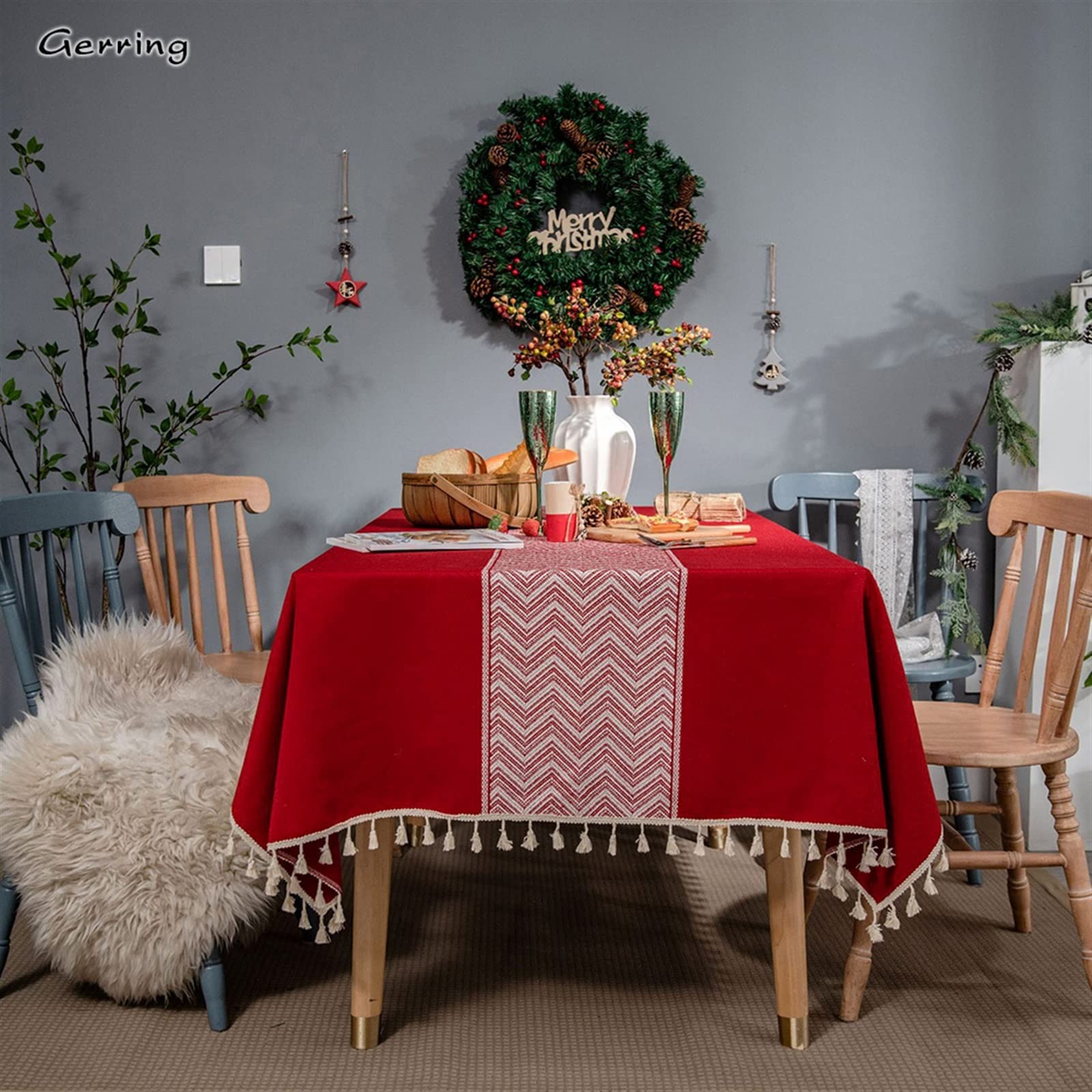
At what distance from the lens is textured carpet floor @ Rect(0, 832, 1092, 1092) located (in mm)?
1617

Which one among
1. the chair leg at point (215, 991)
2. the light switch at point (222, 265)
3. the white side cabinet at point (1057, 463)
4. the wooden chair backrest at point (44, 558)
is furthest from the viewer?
the light switch at point (222, 265)

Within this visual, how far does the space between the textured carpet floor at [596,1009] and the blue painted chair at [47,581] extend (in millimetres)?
108

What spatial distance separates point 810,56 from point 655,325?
2.76 feet

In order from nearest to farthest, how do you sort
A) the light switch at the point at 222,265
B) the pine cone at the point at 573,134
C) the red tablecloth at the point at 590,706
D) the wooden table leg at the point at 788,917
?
the red tablecloth at the point at 590,706
the wooden table leg at the point at 788,917
the pine cone at the point at 573,134
the light switch at the point at 222,265

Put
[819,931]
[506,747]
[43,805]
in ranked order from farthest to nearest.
Result: [819,931] → [43,805] → [506,747]

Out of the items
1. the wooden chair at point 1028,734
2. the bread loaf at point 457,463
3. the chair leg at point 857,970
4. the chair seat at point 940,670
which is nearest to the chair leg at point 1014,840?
the wooden chair at point 1028,734

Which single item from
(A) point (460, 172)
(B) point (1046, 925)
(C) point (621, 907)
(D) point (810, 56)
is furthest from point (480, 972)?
(D) point (810, 56)

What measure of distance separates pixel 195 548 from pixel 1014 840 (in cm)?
184

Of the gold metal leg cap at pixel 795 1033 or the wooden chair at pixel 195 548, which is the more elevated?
the wooden chair at pixel 195 548

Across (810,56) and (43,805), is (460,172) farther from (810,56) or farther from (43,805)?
(43,805)

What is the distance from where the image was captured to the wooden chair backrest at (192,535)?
2361mm

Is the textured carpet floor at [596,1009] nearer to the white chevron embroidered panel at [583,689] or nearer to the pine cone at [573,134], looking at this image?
the white chevron embroidered panel at [583,689]

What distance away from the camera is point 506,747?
4.95 ft

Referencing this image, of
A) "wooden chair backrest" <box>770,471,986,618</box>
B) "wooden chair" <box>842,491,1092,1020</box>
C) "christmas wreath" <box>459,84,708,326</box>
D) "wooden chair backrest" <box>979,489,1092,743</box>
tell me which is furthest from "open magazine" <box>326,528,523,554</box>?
"christmas wreath" <box>459,84,708,326</box>
